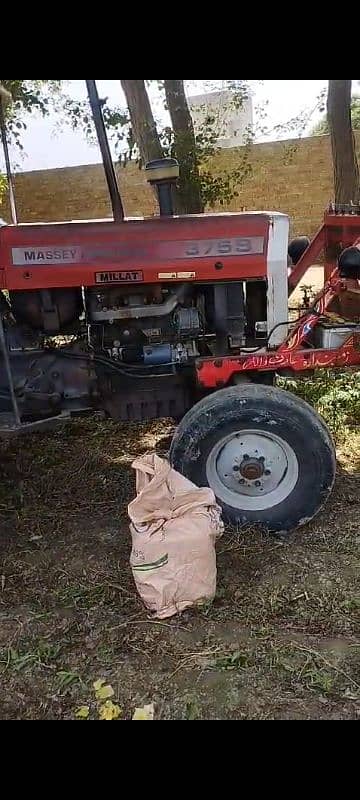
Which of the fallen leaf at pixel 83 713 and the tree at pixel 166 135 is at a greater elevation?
the tree at pixel 166 135

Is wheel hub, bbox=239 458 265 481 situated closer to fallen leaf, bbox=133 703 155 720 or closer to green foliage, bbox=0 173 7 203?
fallen leaf, bbox=133 703 155 720

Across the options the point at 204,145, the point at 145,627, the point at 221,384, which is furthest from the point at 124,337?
the point at 204,145

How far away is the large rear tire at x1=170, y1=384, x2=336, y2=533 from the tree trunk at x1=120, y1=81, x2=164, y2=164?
4780mm

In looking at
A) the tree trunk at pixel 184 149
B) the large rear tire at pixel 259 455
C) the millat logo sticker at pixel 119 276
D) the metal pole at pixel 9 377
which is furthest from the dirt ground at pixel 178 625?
the tree trunk at pixel 184 149

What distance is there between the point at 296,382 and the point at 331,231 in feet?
4.76

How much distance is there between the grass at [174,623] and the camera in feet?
7.97

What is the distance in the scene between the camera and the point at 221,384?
11.6 ft

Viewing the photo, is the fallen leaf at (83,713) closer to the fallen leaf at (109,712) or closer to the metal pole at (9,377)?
the fallen leaf at (109,712)

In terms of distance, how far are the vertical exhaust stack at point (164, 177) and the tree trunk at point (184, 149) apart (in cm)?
384

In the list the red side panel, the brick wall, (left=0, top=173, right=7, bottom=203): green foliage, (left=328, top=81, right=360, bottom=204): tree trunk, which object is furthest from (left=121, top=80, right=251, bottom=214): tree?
the brick wall

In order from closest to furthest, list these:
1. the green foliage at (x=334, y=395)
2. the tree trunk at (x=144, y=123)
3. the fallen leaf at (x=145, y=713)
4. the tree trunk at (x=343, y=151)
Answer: the fallen leaf at (x=145, y=713) < the green foliage at (x=334, y=395) < the tree trunk at (x=144, y=123) < the tree trunk at (x=343, y=151)

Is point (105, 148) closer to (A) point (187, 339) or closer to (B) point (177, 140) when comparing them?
(A) point (187, 339)

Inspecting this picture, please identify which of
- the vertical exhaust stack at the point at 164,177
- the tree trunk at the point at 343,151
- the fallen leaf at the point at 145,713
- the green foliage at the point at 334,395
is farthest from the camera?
the tree trunk at the point at 343,151

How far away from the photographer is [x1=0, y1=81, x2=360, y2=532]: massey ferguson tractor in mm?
3359
